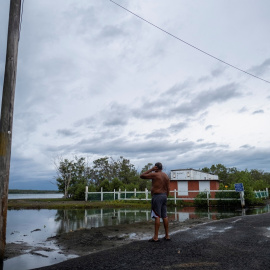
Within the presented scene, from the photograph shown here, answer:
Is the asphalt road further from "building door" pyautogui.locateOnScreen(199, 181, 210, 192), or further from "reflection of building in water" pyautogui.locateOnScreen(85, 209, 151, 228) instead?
"building door" pyautogui.locateOnScreen(199, 181, 210, 192)

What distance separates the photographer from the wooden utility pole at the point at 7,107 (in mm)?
Result: 5652

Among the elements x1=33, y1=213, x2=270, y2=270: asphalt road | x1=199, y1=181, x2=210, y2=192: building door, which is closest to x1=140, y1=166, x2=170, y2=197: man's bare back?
x1=33, y1=213, x2=270, y2=270: asphalt road

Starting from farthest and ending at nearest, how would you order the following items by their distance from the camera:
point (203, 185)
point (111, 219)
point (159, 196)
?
1. point (203, 185)
2. point (111, 219)
3. point (159, 196)

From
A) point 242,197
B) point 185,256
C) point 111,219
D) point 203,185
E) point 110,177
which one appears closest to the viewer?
point 185,256

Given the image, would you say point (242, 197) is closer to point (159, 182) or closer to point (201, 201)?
point (201, 201)

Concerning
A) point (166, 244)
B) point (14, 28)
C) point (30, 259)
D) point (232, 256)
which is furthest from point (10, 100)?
point (232, 256)

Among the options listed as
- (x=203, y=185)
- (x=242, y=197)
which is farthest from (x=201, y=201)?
(x=203, y=185)

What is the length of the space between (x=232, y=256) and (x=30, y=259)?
3.91 metres

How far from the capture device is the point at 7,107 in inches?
233

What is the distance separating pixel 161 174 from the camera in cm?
729

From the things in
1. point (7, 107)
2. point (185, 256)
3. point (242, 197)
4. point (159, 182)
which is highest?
point (7, 107)

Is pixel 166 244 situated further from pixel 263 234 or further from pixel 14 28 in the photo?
pixel 14 28

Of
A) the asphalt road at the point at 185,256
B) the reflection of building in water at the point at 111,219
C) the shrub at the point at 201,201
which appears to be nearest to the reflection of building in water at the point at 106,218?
the reflection of building in water at the point at 111,219

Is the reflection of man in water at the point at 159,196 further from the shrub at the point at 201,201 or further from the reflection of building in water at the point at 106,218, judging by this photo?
the shrub at the point at 201,201
